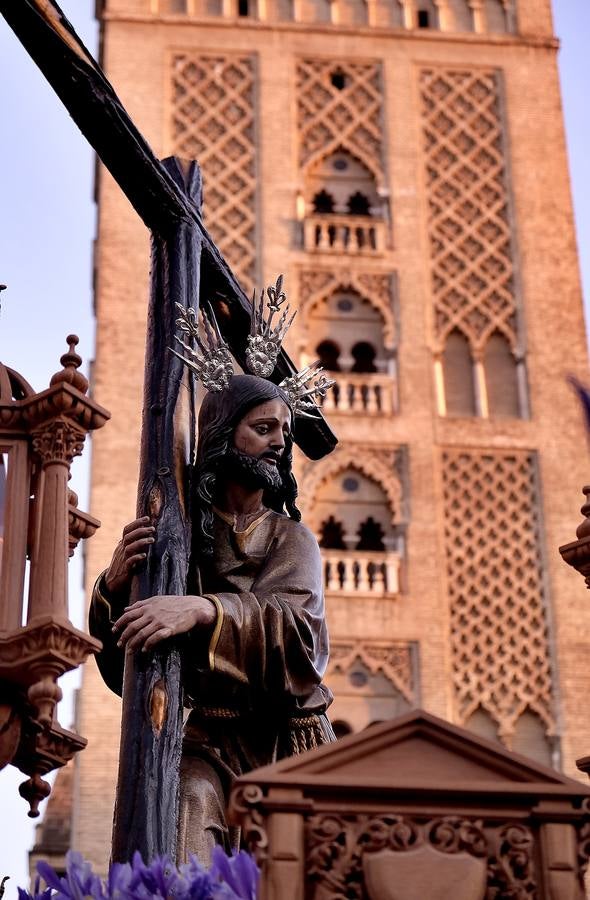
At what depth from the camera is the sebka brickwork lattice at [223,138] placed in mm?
23484

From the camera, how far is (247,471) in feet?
15.5

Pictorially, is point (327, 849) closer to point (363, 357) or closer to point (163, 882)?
point (163, 882)

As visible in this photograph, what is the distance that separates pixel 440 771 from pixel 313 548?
2.03m

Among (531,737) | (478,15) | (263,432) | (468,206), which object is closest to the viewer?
(263,432)

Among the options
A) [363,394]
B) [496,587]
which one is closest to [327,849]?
[496,587]

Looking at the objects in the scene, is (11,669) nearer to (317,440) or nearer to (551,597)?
(317,440)

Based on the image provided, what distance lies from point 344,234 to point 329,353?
1582 millimetres

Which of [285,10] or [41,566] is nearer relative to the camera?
[41,566]

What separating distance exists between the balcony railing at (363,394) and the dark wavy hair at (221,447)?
1784cm

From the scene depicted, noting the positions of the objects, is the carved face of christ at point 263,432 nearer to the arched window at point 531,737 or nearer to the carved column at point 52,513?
the carved column at point 52,513

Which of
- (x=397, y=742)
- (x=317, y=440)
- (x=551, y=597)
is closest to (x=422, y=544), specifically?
(x=551, y=597)

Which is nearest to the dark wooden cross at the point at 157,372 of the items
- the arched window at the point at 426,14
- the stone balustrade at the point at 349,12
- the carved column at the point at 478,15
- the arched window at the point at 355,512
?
the arched window at the point at 355,512

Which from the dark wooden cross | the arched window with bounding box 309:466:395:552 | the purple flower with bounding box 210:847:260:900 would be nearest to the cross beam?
the dark wooden cross

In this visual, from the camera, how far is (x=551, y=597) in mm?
21703
